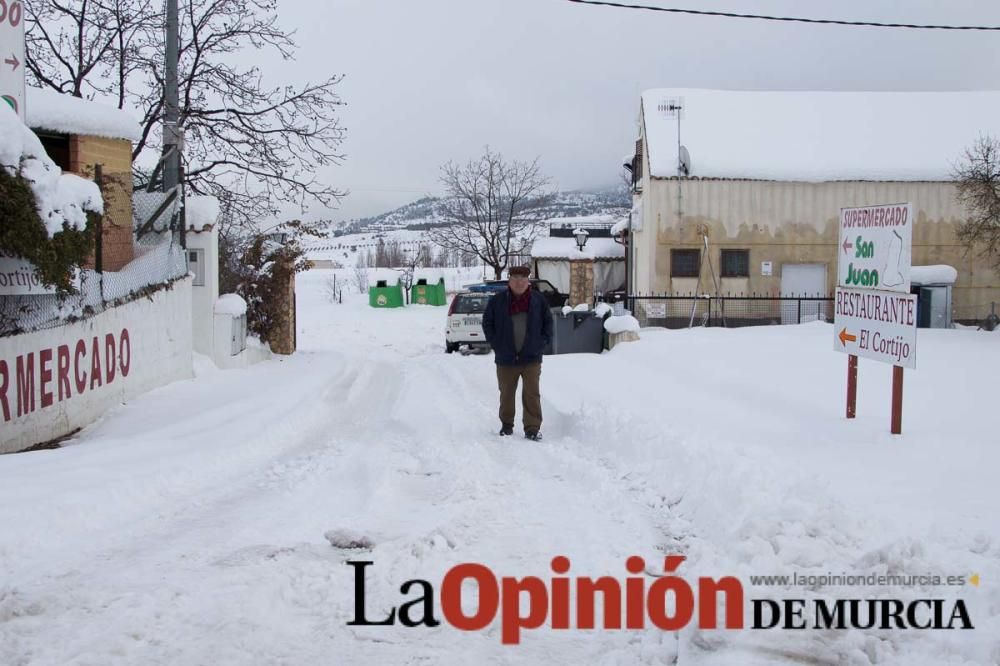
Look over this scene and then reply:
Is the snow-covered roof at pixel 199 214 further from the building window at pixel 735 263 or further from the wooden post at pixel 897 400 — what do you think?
the building window at pixel 735 263

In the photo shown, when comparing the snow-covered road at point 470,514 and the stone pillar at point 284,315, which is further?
the stone pillar at point 284,315

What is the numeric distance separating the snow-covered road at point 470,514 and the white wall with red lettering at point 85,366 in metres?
0.36

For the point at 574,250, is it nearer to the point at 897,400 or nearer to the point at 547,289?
the point at 547,289

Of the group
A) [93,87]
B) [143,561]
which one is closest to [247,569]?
[143,561]

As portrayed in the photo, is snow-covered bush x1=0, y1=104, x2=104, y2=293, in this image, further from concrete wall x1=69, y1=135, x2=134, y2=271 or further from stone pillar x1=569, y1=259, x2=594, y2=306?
stone pillar x1=569, y1=259, x2=594, y2=306

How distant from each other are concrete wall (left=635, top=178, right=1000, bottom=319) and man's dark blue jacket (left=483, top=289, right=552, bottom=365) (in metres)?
19.7

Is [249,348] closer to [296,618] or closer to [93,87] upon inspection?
[93,87]

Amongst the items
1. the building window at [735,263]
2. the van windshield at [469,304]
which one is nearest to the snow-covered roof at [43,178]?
the van windshield at [469,304]

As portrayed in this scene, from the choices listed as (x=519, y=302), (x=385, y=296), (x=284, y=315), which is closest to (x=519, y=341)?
(x=519, y=302)

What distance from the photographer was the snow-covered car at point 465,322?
23.5m

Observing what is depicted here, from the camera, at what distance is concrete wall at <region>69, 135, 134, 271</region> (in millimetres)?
12719

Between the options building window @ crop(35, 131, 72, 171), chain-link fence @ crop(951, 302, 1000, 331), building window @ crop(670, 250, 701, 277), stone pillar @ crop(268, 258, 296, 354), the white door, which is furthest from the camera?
building window @ crop(670, 250, 701, 277)

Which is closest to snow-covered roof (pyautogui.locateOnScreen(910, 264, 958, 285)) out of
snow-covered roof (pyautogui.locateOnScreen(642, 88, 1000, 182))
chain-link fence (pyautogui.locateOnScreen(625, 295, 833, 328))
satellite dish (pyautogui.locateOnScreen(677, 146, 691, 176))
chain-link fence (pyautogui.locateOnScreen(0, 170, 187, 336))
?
chain-link fence (pyautogui.locateOnScreen(625, 295, 833, 328))

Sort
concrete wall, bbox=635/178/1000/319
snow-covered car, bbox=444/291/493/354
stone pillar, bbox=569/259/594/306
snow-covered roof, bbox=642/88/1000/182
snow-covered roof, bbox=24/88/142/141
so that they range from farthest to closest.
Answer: stone pillar, bbox=569/259/594/306 < snow-covered roof, bbox=642/88/1000/182 < concrete wall, bbox=635/178/1000/319 < snow-covered car, bbox=444/291/493/354 < snow-covered roof, bbox=24/88/142/141
